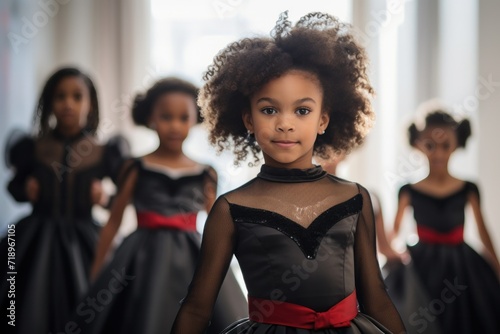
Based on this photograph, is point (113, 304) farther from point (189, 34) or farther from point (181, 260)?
point (189, 34)

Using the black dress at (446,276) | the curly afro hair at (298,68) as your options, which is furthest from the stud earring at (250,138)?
the black dress at (446,276)

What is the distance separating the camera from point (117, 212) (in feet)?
7.14

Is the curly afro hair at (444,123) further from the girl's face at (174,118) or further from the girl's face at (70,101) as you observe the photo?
the girl's face at (70,101)

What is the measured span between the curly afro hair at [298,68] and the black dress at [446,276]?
3.11ft

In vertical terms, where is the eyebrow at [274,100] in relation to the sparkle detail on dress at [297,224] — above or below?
above

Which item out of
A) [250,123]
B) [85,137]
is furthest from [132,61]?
[250,123]

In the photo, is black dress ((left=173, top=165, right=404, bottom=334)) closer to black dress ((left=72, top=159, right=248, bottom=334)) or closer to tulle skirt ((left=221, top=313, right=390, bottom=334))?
tulle skirt ((left=221, top=313, right=390, bottom=334))

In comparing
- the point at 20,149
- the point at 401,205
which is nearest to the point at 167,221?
the point at 20,149

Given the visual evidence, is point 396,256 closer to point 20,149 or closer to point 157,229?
point 157,229

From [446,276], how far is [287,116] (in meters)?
1.32

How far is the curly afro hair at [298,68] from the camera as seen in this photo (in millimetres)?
1228

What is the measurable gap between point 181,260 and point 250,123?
0.80 m

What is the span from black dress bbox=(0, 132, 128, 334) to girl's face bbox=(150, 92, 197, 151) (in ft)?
1.09

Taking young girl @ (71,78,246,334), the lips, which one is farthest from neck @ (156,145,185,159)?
the lips
